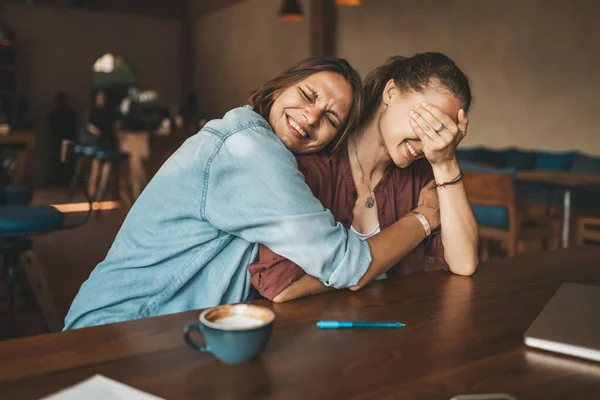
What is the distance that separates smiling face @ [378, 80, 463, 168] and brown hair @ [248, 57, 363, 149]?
81 mm

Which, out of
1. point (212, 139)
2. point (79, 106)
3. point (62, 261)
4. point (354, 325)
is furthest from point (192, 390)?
point (79, 106)

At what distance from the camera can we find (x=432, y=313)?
3.45 ft

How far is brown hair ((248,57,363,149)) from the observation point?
140cm

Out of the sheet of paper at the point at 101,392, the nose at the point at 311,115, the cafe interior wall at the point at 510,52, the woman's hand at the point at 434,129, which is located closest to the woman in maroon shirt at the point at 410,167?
the woman's hand at the point at 434,129

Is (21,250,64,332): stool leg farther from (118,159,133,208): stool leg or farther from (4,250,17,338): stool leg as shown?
(118,159,133,208): stool leg

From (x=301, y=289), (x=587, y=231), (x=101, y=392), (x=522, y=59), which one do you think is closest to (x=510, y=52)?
(x=522, y=59)

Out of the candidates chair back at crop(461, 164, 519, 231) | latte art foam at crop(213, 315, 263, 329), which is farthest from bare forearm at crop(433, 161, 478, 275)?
chair back at crop(461, 164, 519, 231)

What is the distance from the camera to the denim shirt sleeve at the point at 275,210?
1099 millimetres

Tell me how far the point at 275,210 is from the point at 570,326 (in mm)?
534

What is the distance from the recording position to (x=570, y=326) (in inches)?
37.4

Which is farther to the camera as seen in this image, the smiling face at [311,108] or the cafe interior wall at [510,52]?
the cafe interior wall at [510,52]

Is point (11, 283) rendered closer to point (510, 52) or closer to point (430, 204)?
point (430, 204)

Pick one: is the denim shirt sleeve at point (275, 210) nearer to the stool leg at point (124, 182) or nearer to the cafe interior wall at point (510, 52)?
the cafe interior wall at point (510, 52)

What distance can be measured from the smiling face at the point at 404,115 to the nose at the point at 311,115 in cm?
20
